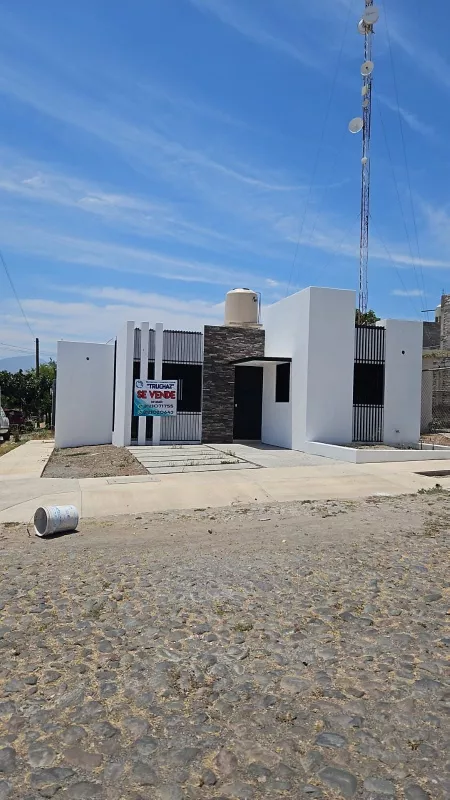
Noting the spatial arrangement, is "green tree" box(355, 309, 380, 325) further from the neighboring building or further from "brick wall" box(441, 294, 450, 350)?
the neighboring building

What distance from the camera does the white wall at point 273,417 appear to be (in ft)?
60.3

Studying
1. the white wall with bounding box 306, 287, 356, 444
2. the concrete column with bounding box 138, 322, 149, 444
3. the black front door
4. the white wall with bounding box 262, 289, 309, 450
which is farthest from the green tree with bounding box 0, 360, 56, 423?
the white wall with bounding box 306, 287, 356, 444

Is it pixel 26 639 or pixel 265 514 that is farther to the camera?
pixel 265 514

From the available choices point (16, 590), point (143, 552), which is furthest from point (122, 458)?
point (16, 590)

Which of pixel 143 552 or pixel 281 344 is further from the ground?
pixel 281 344

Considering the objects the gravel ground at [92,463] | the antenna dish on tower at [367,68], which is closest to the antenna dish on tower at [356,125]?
the antenna dish on tower at [367,68]

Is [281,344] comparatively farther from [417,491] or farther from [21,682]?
[21,682]

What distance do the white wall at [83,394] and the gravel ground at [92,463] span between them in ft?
4.00

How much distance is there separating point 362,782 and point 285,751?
407mm

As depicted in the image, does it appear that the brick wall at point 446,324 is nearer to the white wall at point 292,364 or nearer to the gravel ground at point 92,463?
the white wall at point 292,364

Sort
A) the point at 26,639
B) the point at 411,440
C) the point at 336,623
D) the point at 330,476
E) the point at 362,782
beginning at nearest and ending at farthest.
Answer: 1. the point at 362,782
2. the point at 26,639
3. the point at 336,623
4. the point at 330,476
5. the point at 411,440

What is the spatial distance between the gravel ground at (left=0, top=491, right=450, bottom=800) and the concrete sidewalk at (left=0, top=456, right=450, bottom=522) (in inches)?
104

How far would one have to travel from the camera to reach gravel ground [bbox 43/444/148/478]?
1289 centimetres

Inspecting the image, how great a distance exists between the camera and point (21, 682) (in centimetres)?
354
